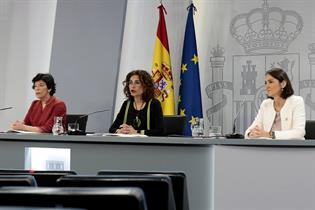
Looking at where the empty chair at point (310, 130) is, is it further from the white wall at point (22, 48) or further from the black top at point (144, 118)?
Answer: the white wall at point (22, 48)

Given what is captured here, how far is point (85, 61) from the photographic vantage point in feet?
17.5

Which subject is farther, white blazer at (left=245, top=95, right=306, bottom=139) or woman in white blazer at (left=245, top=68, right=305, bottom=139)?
woman in white blazer at (left=245, top=68, right=305, bottom=139)

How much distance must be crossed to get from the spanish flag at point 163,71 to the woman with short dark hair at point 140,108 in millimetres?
1319

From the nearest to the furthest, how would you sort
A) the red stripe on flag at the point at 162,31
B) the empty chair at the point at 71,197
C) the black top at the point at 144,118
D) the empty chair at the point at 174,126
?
the empty chair at the point at 71,197
the black top at the point at 144,118
the empty chair at the point at 174,126
the red stripe on flag at the point at 162,31

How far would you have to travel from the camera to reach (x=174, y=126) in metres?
3.78

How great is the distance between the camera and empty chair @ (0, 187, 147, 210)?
3.15ft

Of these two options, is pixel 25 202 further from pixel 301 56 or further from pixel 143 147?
pixel 301 56

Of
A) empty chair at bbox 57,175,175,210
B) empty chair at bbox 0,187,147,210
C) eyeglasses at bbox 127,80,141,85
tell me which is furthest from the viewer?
eyeglasses at bbox 127,80,141,85

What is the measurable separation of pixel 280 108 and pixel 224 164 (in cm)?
105

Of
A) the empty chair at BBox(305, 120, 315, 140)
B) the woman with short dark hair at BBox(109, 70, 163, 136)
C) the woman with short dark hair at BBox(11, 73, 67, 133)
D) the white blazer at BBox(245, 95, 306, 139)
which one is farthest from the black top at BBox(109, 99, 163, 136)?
the empty chair at BBox(305, 120, 315, 140)

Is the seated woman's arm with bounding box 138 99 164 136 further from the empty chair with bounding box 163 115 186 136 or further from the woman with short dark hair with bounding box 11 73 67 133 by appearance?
the woman with short dark hair with bounding box 11 73 67 133

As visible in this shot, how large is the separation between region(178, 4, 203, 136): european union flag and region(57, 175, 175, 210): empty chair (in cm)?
356

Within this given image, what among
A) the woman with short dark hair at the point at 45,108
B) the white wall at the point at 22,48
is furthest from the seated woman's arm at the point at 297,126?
the white wall at the point at 22,48

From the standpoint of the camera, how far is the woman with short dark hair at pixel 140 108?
11.7ft
